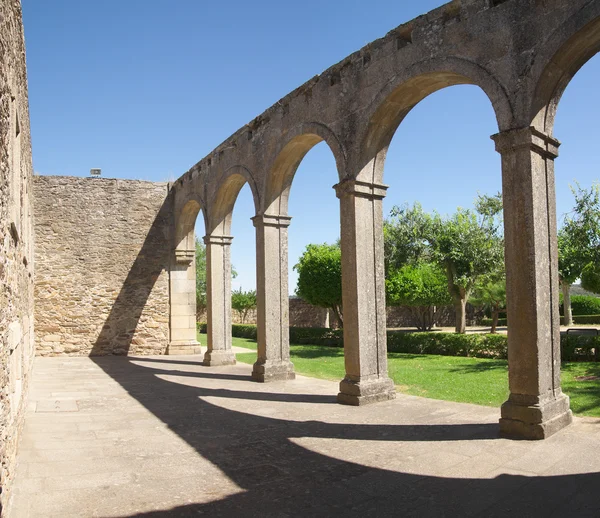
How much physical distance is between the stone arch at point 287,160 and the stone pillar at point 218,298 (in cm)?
270

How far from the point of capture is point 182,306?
1477 centimetres

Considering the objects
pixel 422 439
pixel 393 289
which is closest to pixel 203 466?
pixel 422 439

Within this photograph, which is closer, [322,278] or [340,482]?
[340,482]

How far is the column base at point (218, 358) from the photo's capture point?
1157 cm

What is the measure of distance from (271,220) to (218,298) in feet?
10.0

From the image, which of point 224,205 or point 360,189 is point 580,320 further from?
point 360,189

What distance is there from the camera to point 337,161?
7.38m

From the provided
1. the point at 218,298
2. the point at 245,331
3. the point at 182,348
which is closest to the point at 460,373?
the point at 218,298

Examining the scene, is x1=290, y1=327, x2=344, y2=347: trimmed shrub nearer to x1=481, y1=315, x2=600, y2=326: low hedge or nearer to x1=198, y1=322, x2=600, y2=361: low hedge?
x1=198, y1=322, x2=600, y2=361: low hedge

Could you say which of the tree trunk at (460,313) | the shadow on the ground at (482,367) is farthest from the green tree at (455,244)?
the shadow on the ground at (482,367)

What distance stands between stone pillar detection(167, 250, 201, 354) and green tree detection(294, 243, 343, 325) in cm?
780

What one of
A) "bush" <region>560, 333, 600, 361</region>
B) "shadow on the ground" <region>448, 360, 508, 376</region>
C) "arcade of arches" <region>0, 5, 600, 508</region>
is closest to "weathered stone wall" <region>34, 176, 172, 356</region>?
"arcade of arches" <region>0, 5, 600, 508</region>

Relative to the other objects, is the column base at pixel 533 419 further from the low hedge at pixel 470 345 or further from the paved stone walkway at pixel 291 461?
the low hedge at pixel 470 345

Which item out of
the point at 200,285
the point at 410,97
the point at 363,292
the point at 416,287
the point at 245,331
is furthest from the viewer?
the point at 200,285
